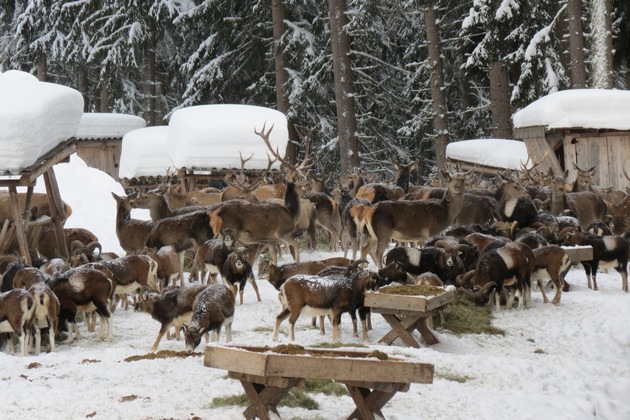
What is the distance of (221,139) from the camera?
822 inches

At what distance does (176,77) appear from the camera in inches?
1471

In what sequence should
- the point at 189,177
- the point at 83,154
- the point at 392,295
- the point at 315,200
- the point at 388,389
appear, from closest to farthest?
the point at 388,389
the point at 392,295
the point at 315,200
the point at 189,177
the point at 83,154

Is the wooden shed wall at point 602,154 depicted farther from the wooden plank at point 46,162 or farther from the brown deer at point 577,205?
the wooden plank at point 46,162

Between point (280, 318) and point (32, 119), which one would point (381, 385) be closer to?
point (280, 318)

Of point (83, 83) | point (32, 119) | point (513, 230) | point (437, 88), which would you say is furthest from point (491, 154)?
point (83, 83)

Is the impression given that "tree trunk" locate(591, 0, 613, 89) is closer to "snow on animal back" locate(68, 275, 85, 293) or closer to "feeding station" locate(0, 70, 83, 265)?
"feeding station" locate(0, 70, 83, 265)

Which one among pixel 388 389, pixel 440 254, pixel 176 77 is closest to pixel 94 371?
pixel 388 389

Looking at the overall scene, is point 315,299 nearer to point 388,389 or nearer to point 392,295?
point 392,295

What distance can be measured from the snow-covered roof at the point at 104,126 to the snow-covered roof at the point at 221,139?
408 inches

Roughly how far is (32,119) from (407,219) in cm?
559

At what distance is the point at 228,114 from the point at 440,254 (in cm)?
1112

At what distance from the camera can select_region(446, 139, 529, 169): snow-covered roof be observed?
23.6 meters

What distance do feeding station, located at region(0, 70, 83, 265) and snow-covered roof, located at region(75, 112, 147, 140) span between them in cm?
1644

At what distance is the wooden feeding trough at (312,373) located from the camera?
643 cm
